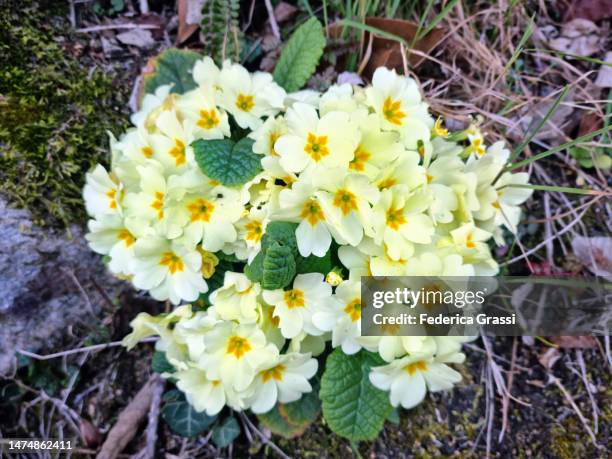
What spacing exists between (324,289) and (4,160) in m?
1.30

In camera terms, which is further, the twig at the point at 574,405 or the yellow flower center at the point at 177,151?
the twig at the point at 574,405

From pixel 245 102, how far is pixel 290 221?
1.67 ft

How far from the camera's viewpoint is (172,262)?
5.44ft

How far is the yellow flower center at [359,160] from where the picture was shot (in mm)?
1514

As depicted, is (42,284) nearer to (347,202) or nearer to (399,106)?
(347,202)

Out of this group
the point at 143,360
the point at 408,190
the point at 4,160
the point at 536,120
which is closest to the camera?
the point at 408,190

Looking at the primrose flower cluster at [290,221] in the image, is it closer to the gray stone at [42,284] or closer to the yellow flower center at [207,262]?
the yellow flower center at [207,262]

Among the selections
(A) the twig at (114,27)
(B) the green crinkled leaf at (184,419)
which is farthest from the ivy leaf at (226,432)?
(A) the twig at (114,27)

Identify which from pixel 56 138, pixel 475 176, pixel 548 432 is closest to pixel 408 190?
pixel 475 176

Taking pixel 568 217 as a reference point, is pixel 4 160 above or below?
above

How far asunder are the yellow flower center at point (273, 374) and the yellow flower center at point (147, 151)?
2.55 ft

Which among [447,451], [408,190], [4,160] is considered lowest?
[447,451]

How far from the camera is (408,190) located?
1450mm

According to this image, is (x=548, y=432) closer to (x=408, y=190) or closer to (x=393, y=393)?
(x=393, y=393)
